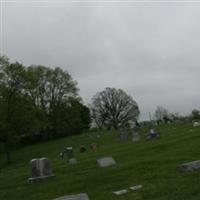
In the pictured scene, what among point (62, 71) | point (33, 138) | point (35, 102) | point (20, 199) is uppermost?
point (62, 71)

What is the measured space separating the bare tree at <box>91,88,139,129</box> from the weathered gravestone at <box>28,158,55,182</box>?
241 feet

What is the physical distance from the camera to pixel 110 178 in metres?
11.3

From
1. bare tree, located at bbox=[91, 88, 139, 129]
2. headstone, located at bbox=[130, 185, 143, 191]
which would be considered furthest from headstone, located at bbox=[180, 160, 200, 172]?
bare tree, located at bbox=[91, 88, 139, 129]

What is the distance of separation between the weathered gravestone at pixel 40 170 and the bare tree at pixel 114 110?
73548mm

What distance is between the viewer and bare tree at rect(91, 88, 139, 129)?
88.6 meters

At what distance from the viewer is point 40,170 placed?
14.1 metres

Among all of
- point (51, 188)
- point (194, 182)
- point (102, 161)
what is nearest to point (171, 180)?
point (194, 182)

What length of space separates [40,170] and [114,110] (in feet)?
246

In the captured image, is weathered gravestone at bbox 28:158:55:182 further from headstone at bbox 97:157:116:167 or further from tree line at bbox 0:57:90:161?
tree line at bbox 0:57:90:161

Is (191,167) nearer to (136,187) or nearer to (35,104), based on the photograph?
(136,187)

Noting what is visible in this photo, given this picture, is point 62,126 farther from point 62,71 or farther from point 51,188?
point 51,188

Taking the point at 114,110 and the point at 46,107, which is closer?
the point at 46,107

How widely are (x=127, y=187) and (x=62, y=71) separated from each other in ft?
162

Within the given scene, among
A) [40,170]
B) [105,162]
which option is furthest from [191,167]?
[40,170]
